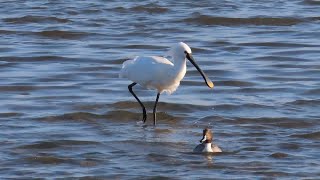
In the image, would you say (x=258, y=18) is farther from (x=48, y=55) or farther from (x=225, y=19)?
(x=48, y=55)

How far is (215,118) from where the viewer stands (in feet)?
38.3

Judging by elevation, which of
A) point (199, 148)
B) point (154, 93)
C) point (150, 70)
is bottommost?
point (154, 93)

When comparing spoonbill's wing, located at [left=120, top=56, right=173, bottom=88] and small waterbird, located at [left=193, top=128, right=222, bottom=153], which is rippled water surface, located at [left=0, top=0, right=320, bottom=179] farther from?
spoonbill's wing, located at [left=120, top=56, right=173, bottom=88]

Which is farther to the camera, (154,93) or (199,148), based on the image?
(154,93)

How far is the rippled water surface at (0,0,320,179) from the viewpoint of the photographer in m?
9.55

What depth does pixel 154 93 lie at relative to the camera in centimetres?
1326

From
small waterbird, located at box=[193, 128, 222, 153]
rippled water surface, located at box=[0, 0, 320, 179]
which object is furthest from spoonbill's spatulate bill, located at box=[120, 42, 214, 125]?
small waterbird, located at box=[193, 128, 222, 153]

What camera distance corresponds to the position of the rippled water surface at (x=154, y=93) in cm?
955

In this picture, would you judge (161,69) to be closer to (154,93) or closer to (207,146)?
(154,93)

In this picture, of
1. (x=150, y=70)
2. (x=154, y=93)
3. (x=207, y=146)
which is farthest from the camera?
(x=154, y=93)

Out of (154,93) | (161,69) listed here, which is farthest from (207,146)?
(154,93)

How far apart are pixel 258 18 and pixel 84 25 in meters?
3.05

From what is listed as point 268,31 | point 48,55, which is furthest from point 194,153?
point 268,31

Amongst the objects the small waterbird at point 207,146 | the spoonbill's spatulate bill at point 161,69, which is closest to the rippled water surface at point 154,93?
the small waterbird at point 207,146
